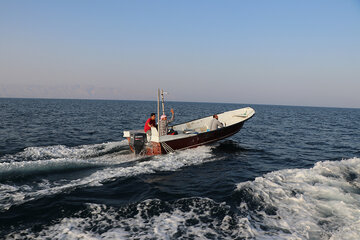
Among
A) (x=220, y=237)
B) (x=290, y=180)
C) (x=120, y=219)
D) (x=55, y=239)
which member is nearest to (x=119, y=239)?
(x=120, y=219)

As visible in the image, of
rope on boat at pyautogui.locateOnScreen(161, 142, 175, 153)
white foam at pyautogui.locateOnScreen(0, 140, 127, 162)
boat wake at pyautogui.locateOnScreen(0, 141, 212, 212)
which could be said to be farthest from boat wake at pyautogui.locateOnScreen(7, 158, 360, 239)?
white foam at pyautogui.locateOnScreen(0, 140, 127, 162)

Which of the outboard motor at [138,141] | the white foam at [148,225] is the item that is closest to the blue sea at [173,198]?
the white foam at [148,225]

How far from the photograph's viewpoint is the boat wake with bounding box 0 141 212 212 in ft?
24.3

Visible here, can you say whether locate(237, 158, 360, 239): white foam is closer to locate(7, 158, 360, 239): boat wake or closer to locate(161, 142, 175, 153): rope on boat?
locate(7, 158, 360, 239): boat wake

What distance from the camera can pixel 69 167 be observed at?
9.69 m

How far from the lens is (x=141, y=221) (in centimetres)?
582

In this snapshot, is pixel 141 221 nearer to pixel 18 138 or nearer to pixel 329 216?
pixel 329 216

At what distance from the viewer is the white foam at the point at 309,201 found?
5625 mm

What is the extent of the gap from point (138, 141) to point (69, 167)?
3.61 metres

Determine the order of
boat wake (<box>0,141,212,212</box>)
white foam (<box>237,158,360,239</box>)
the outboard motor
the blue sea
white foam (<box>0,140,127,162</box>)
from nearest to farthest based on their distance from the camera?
the blue sea, white foam (<box>237,158,360,239</box>), boat wake (<box>0,141,212,212</box>), white foam (<box>0,140,127,162</box>), the outboard motor

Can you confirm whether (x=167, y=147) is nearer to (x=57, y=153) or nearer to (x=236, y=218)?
(x=57, y=153)

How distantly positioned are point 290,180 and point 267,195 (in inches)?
87.7

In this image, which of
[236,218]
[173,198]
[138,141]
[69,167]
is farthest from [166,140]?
[236,218]

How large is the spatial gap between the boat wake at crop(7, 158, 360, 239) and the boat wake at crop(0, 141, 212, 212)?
2.17m
